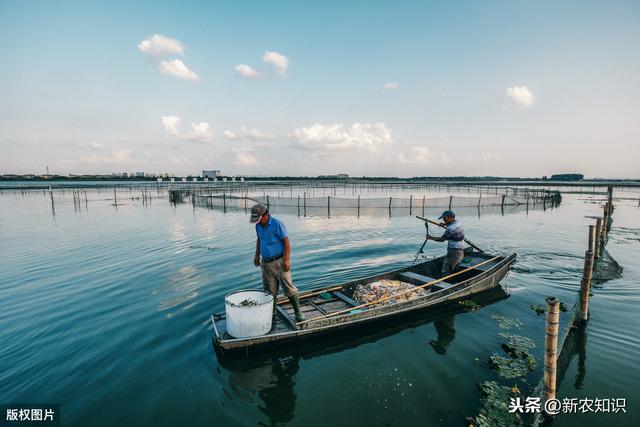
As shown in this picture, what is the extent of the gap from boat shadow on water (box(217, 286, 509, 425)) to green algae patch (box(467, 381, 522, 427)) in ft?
4.63

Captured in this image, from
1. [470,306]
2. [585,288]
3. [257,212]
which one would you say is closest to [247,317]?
[257,212]

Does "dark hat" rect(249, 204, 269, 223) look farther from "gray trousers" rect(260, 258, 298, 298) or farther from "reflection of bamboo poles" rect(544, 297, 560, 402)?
"reflection of bamboo poles" rect(544, 297, 560, 402)

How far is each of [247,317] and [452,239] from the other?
7.37 m

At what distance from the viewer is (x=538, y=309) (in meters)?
8.99

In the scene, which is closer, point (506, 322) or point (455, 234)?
point (506, 322)

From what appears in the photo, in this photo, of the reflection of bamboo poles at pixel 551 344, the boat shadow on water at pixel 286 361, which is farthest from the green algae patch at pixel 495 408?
the boat shadow on water at pixel 286 361

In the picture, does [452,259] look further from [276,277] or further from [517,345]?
[276,277]

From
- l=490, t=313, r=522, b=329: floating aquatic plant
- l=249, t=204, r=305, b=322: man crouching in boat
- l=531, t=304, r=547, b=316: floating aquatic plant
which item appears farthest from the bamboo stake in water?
l=249, t=204, r=305, b=322: man crouching in boat

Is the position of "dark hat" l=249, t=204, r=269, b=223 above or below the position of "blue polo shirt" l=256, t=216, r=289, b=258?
above

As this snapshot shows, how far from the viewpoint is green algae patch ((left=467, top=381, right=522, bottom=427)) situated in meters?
4.75

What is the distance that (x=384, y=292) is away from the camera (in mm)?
8945

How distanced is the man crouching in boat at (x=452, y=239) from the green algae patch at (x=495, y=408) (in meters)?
4.81

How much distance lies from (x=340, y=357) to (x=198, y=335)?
3648 mm

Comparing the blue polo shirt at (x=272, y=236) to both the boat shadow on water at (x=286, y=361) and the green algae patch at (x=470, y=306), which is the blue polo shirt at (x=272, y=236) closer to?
the boat shadow on water at (x=286, y=361)
